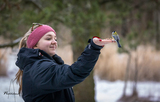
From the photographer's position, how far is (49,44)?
1.33m

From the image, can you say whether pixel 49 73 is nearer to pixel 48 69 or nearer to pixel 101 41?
pixel 48 69

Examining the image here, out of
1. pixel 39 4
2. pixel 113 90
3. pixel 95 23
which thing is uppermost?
pixel 39 4

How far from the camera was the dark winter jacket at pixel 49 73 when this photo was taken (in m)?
1.05

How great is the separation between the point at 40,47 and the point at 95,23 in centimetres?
208

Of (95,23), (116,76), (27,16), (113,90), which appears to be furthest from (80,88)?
(116,76)

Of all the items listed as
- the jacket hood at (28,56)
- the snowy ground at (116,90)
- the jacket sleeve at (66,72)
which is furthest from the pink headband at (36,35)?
the snowy ground at (116,90)

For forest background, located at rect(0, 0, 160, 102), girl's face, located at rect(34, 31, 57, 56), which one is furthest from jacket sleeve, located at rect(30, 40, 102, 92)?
forest background, located at rect(0, 0, 160, 102)

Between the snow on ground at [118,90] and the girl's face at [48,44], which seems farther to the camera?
the snow on ground at [118,90]

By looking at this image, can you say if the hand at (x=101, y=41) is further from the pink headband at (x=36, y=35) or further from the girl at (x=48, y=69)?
the pink headband at (x=36, y=35)

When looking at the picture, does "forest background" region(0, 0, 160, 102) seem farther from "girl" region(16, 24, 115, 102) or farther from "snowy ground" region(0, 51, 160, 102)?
"girl" region(16, 24, 115, 102)

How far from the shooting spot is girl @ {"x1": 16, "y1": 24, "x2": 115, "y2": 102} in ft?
3.45

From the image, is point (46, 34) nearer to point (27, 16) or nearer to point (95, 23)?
point (95, 23)

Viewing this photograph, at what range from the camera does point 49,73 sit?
3.51 feet

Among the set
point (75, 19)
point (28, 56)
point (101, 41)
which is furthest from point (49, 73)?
point (75, 19)
